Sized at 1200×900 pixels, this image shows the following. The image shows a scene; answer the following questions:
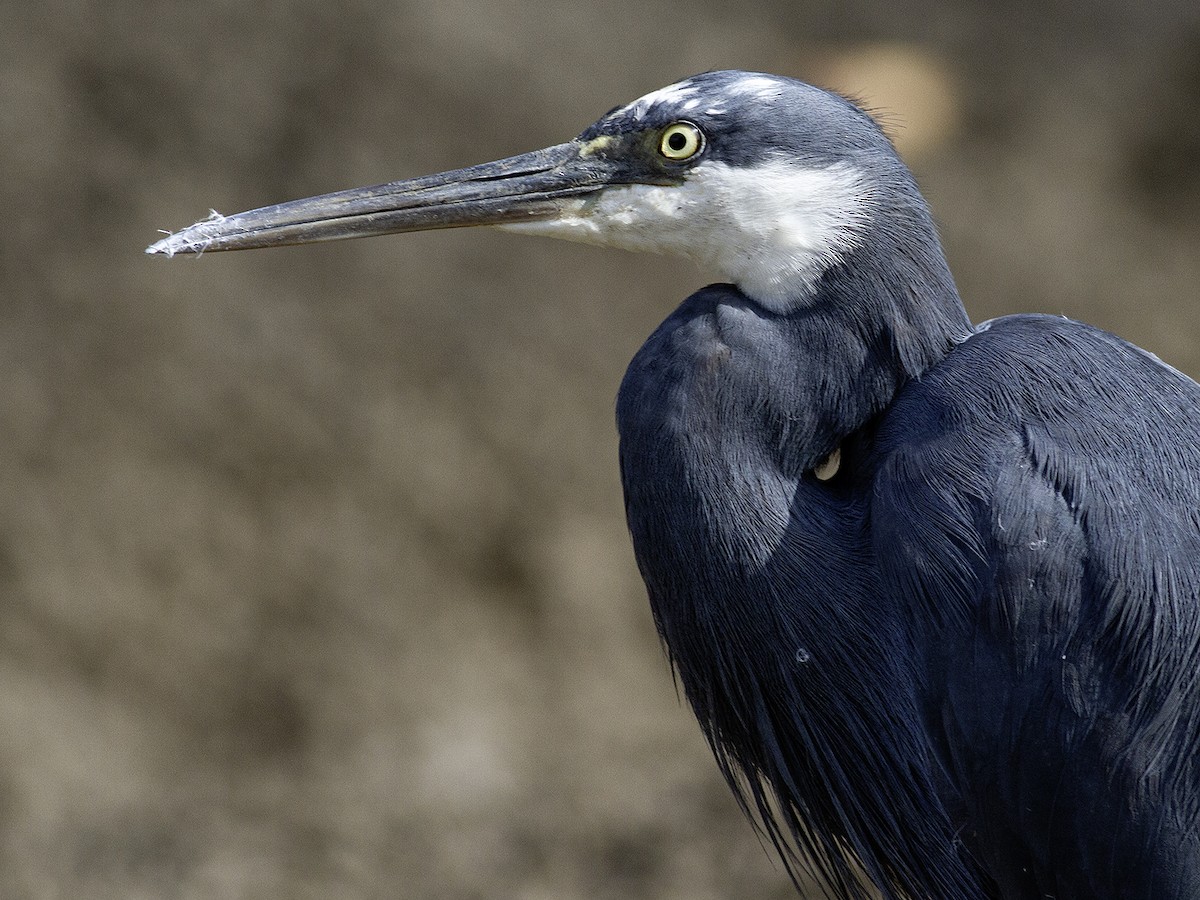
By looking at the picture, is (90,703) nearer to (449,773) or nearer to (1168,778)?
(449,773)

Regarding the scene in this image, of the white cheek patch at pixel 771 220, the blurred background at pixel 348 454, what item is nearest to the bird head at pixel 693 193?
the white cheek patch at pixel 771 220

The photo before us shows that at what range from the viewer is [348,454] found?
16.2 feet

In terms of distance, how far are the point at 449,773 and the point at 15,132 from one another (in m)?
2.78

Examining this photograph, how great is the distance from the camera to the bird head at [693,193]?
2.03m

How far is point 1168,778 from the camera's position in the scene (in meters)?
1.89

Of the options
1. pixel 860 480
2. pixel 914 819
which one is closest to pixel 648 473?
pixel 860 480

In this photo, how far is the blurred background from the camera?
4727 mm

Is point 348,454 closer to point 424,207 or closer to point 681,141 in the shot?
point 424,207

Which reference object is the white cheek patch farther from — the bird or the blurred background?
the blurred background

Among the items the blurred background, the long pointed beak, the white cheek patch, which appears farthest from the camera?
the blurred background

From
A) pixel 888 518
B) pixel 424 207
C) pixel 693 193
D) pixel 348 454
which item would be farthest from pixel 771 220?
pixel 348 454

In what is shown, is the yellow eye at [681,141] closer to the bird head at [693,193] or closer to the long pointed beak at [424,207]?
the bird head at [693,193]

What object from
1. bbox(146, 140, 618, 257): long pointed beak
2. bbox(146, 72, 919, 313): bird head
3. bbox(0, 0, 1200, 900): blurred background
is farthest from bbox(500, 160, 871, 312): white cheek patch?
Answer: bbox(0, 0, 1200, 900): blurred background

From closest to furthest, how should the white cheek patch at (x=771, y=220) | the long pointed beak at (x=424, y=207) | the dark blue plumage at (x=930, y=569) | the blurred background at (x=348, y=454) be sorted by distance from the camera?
1. the dark blue plumage at (x=930, y=569)
2. the white cheek patch at (x=771, y=220)
3. the long pointed beak at (x=424, y=207)
4. the blurred background at (x=348, y=454)
